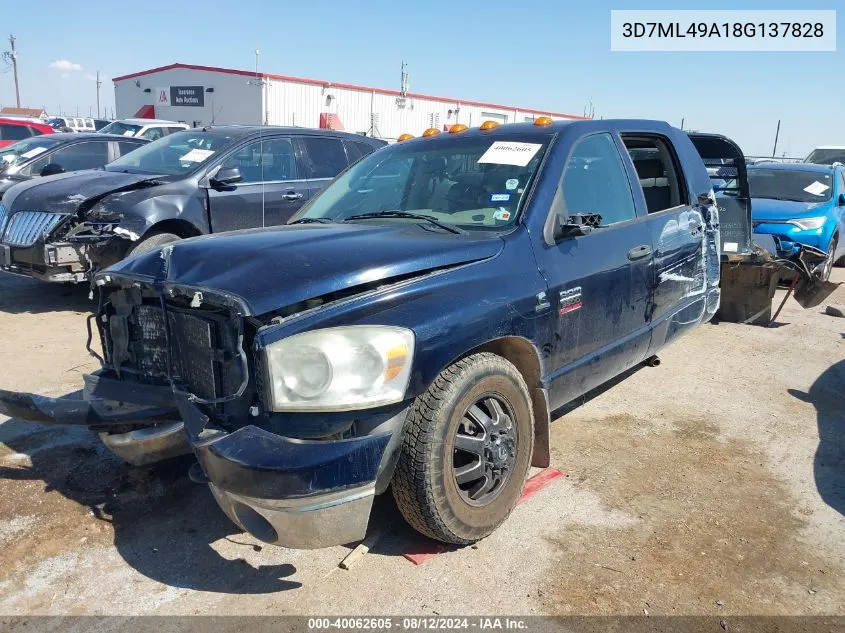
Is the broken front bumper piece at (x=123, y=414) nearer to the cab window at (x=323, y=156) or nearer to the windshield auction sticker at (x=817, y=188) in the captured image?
the cab window at (x=323, y=156)

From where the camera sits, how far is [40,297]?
7629mm

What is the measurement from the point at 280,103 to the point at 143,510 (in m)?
27.0

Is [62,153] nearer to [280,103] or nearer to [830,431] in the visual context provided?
[830,431]

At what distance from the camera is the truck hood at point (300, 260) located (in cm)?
257

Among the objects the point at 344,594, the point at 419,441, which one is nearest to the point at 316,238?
the point at 419,441

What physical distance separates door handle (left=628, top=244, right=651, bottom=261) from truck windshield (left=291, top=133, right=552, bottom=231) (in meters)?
0.82

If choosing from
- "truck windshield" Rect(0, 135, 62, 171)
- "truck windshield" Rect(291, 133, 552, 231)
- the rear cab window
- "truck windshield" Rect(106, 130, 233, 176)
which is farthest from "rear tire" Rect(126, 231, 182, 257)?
the rear cab window

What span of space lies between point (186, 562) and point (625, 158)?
3.26m

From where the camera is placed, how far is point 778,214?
925 cm

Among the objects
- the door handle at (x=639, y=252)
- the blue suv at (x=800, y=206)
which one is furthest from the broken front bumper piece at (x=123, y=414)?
the blue suv at (x=800, y=206)

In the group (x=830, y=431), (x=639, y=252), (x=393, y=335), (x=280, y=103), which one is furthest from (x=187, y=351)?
(x=280, y=103)

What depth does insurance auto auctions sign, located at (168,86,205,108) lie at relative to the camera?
104 ft

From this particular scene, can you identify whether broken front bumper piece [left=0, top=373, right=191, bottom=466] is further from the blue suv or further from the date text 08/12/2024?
the blue suv

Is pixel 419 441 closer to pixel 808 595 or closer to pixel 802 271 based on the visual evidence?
pixel 808 595
